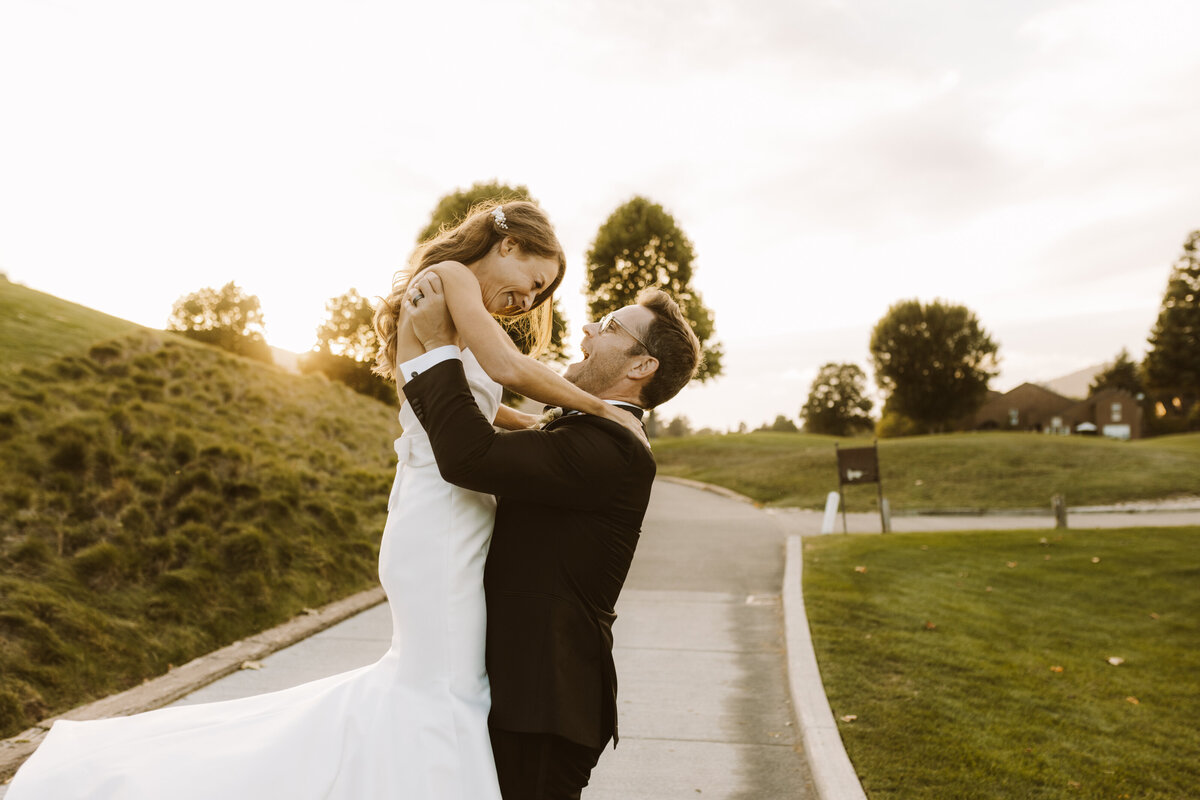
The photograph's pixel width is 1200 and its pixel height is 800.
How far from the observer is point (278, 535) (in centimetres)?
816

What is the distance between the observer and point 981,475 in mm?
25438

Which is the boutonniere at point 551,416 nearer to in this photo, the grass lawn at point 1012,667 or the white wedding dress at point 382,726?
the white wedding dress at point 382,726

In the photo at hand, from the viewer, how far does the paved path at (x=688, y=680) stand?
14.6 ft

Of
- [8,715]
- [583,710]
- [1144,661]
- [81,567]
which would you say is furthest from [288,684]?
[1144,661]

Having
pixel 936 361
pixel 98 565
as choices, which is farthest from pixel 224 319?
pixel 936 361

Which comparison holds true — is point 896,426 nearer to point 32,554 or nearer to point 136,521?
point 136,521

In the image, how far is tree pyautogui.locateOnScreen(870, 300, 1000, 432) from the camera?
56.5m

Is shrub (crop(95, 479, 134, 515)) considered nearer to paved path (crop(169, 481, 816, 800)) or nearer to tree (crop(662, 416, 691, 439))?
paved path (crop(169, 481, 816, 800))

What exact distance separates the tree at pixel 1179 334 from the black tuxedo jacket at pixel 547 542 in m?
56.0

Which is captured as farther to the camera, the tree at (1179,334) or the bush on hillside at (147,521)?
the tree at (1179,334)

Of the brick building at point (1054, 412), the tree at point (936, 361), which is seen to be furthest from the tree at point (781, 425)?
the tree at point (936, 361)

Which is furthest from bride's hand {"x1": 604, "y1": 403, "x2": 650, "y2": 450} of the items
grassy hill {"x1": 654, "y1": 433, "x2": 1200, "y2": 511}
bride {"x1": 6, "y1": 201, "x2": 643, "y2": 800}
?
grassy hill {"x1": 654, "y1": 433, "x2": 1200, "y2": 511}

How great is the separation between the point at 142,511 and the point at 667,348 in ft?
21.0

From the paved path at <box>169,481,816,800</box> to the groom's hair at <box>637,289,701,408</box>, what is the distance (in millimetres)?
2674
